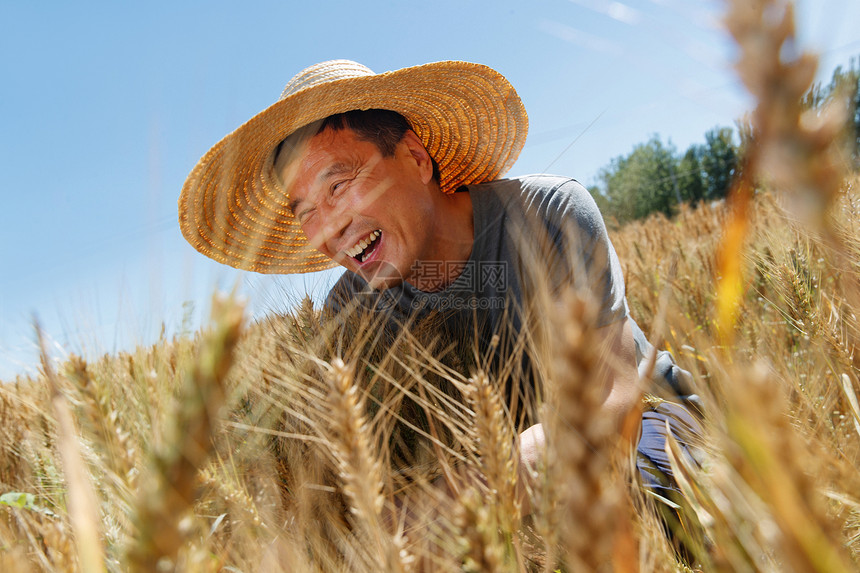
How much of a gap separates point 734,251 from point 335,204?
1.61 m

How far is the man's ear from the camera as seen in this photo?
2100 mm

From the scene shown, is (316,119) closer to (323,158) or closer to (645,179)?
(323,158)

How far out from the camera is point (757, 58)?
0.25m

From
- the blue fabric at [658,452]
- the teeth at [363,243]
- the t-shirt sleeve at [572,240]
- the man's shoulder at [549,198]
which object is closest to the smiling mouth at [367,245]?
the teeth at [363,243]

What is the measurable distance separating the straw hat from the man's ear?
0.11 metres

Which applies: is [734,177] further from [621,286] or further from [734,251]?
[621,286]

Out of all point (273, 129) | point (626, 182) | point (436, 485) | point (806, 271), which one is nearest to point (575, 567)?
point (436, 485)

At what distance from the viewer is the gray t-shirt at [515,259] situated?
1.51m

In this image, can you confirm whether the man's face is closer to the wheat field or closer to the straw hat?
the straw hat

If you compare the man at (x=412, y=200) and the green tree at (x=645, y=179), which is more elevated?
the man at (x=412, y=200)

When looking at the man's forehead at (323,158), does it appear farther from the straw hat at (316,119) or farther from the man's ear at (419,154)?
the man's ear at (419,154)

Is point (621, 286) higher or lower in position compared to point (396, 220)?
lower

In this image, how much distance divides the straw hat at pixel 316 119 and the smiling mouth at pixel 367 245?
0.38 metres

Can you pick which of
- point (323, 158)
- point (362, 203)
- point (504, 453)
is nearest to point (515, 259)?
point (362, 203)
